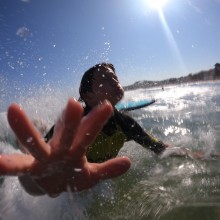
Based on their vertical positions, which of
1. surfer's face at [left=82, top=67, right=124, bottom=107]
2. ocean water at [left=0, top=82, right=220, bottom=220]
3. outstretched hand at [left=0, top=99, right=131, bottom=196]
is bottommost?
ocean water at [left=0, top=82, right=220, bottom=220]

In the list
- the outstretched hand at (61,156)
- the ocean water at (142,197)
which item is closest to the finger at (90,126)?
the outstretched hand at (61,156)

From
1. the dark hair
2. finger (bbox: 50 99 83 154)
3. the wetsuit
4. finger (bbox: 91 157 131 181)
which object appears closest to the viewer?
finger (bbox: 50 99 83 154)

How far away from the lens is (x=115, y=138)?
3.65 meters

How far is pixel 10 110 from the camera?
133cm

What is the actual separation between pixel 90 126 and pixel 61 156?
0.85ft

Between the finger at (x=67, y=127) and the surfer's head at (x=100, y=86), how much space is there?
59.8 inches

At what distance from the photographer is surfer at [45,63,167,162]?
307 cm

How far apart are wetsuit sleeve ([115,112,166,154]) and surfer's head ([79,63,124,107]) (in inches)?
22.4

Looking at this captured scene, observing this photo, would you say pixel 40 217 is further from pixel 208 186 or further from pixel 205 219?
pixel 208 186

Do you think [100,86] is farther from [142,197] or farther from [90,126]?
[90,126]

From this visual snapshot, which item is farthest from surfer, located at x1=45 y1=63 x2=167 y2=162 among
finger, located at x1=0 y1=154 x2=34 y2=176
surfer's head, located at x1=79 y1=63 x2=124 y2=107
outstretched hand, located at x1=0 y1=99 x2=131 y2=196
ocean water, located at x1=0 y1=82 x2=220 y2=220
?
finger, located at x1=0 y1=154 x2=34 y2=176

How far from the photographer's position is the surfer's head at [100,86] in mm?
3027

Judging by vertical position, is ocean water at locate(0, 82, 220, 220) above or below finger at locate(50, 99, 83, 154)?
below

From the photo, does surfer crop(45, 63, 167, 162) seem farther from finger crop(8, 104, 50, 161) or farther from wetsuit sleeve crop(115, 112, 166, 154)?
finger crop(8, 104, 50, 161)
